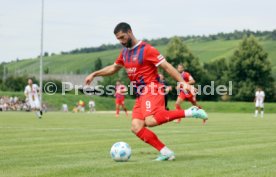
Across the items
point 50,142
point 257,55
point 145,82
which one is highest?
point 257,55

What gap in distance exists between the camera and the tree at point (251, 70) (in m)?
91.7

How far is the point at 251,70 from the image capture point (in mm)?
92250

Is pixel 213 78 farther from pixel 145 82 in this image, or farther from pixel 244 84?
pixel 145 82

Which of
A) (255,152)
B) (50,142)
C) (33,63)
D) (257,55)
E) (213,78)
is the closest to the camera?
(255,152)

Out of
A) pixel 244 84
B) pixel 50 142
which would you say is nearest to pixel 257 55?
pixel 244 84

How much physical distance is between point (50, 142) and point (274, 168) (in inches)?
273

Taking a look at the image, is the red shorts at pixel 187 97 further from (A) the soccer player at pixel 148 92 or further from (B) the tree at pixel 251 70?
(B) the tree at pixel 251 70

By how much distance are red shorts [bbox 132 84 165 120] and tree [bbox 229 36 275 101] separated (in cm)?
8133

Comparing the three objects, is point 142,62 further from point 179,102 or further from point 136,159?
point 179,102

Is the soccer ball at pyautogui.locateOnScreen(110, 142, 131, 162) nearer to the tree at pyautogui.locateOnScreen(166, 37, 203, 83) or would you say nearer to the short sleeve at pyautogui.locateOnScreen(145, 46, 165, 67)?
the short sleeve at pyautogui.locateOnScreen(145, 46, 165, 67)

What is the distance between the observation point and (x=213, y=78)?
341 ft

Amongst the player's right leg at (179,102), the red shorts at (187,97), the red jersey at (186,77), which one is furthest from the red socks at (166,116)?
the red shorts at (187,97)

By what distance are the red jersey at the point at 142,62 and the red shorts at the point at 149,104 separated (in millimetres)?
264

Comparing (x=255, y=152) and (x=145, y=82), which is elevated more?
(x=145, y=82)
